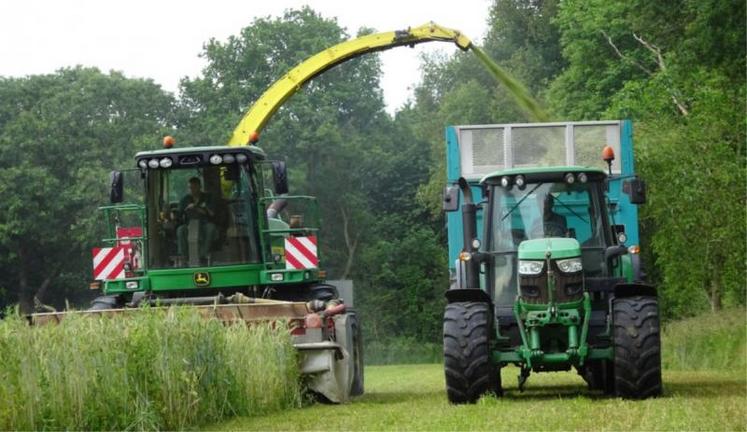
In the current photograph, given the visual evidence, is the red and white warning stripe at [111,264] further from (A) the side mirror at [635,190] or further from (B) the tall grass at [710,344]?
(B) the tall grass at [710,344]

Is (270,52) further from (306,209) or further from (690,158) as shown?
(306,209)

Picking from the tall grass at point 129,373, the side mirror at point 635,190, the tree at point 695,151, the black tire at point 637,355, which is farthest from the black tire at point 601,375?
the tree at point 695,151

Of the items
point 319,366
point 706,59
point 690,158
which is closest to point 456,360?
point 319,366

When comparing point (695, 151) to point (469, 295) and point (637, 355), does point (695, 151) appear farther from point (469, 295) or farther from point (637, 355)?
point (637, 355)

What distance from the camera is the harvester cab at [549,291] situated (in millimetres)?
14867

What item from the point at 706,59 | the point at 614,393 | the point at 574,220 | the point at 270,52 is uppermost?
the point at 270,52

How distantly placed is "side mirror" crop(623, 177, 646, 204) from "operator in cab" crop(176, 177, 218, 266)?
5.00 metres

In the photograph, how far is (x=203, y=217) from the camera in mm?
18312

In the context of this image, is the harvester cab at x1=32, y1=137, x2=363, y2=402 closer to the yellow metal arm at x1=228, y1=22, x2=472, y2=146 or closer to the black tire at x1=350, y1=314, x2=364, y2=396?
the black tire at x1=350, y1=314, x2=364, y2=396

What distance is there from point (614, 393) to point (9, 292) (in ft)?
133

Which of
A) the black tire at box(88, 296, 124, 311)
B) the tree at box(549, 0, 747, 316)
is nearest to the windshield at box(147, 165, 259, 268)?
the black tire at box(88, 296, 124, 311)

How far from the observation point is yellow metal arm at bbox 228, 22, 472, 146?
23734 millimetres

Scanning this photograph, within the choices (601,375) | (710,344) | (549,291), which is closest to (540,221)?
(549,291)

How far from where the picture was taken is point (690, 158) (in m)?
28.6
